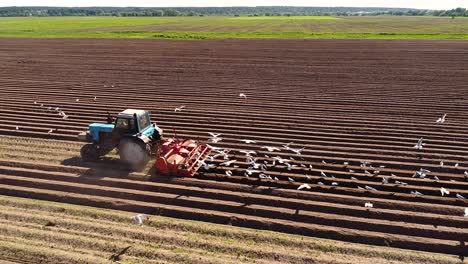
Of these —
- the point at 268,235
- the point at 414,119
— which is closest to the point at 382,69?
the point at 414,119

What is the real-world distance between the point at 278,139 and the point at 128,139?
4874 millimetres

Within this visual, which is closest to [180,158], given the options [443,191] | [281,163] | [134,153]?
[134,153]

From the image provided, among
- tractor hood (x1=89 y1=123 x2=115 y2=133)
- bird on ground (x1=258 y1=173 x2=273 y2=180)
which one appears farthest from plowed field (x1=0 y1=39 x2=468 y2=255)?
tractor hood (x1=89 y1=123 x2=115 y2=133)

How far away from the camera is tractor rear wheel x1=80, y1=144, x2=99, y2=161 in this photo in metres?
11.9

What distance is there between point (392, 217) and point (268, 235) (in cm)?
271

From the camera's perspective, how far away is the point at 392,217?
29.1 ft

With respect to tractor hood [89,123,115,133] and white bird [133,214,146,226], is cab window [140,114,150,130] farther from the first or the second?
white bird [133,214,146,226]

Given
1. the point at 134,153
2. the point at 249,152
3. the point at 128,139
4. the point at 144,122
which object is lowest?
the point at 249,152

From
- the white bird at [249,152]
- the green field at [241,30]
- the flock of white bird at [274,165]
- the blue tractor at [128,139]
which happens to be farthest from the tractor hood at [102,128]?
the green field at [241,30]

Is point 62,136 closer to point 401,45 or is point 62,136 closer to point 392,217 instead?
point 392,217

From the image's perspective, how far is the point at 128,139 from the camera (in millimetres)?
11211

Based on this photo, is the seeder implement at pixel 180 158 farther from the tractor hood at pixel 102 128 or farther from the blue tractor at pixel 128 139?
the tractor hood at pixel 102 128

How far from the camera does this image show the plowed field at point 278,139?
911 cm

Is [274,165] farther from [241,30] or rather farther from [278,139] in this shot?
[241,30]
